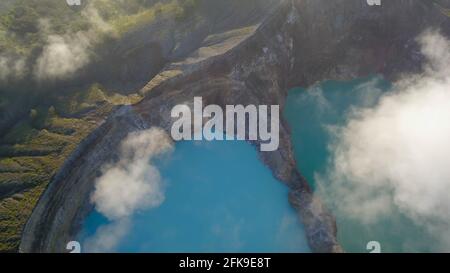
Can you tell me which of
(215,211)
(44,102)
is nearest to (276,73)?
Answer: (215,211)

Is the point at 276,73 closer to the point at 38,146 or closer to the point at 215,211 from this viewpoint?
the point at 215,211

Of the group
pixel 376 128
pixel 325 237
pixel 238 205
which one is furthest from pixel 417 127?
pixel 238 205

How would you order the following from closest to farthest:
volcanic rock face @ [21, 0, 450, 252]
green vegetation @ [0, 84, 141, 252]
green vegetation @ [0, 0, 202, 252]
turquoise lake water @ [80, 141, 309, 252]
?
green vegetation @ [0, 84, 141, 252]
turquoise lake water @ [80, 141, 309, 252]
green vegetation @ [0, 0, 202, 252]
volcanic rock face @ [21, 0, 450, 252]

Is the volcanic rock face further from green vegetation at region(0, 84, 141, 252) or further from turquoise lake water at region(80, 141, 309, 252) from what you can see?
turquoise lake water at region(80, 141, 309, 252)

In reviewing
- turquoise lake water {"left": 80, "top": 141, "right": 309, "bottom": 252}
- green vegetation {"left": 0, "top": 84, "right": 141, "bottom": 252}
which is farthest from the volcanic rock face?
turquoise lake water {"left": 80, "top": 141, "right": 309, "bottom": 252}

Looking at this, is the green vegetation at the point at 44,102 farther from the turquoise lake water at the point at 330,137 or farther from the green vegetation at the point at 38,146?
the turquoise lake water at the point at 330,137

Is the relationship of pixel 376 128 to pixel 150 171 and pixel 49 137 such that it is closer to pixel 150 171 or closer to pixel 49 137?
pixel 150 171

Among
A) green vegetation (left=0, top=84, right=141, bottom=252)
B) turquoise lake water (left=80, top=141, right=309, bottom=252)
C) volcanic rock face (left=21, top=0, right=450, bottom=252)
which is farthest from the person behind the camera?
volcanic rock face (left=21, top=0, right=450, bottom=252)
